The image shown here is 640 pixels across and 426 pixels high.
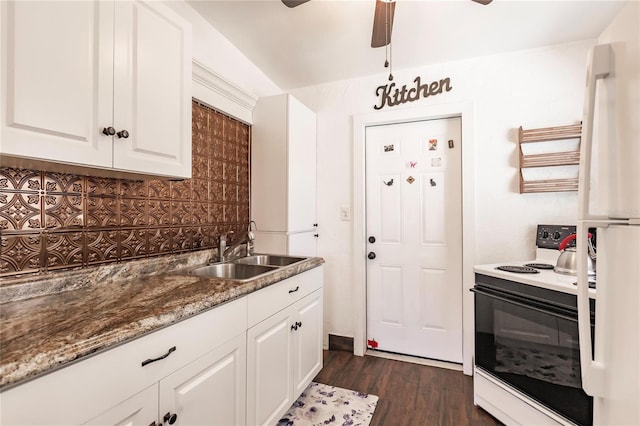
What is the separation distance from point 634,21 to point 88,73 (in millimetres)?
1607

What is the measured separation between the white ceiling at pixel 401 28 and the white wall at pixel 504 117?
0.11 meters

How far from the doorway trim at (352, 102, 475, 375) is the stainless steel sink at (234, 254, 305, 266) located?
2.62 ft

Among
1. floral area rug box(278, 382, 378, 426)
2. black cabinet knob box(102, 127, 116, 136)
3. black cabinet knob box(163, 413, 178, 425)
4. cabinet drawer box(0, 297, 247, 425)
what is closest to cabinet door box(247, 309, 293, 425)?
floral area rug box(278, 382, 378, 426)

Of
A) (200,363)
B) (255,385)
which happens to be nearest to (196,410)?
(200,363)

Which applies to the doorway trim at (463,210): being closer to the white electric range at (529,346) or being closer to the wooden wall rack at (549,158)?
the wooden wall rack at (549,158)

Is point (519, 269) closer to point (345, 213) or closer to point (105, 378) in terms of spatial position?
point (345, 213)

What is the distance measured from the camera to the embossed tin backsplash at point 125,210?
1170 millimetres

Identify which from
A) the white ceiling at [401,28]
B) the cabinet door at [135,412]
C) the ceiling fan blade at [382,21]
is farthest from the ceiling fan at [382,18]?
the cabinet door at [135,412]

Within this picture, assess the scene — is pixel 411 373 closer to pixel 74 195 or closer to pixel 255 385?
pixel 255 385

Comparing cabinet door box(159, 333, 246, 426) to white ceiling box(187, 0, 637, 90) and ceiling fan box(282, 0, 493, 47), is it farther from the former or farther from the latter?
white ceiling box(187, 0, 637, 90)

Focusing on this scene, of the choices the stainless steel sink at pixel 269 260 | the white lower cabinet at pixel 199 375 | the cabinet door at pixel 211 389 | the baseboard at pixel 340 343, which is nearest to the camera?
the white lower cabinet at pixel 199 375

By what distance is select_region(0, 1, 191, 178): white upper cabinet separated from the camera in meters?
0.94

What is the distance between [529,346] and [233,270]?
1805 mm

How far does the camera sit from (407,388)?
2213 millimetres
